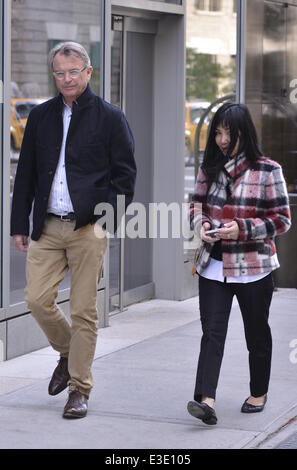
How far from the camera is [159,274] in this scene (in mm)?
10703

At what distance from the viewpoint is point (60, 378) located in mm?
6555

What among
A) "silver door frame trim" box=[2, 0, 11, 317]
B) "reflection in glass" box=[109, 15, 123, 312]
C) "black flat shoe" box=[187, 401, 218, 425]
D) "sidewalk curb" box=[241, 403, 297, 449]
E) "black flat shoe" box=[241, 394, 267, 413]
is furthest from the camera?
"reflection in glass" box=[109, 15, 123, 312]

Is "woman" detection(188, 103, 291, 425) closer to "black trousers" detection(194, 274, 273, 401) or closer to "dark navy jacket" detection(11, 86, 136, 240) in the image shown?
"black trousers" detection(194, 274, 273, 401)

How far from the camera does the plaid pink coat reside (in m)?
6.12

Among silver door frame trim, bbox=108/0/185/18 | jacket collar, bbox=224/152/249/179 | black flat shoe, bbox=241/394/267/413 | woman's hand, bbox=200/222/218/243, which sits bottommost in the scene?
black flat shoe, bbox=241/394/267/413

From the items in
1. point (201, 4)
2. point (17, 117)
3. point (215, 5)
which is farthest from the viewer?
point (215, 5)

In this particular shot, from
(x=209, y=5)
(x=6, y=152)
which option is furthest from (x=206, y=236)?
(x=209, y=5)

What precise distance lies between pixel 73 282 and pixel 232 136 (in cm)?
117

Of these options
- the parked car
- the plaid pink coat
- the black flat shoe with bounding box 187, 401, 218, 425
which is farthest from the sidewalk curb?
the parked car

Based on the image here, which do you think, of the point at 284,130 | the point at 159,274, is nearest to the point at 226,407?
the point at 159,274

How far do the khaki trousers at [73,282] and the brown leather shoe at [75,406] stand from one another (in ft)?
0.11

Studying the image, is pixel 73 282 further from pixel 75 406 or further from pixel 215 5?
pixel 215 5

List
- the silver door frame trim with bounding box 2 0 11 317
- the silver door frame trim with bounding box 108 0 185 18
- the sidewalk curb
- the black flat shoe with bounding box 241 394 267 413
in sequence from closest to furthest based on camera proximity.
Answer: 1. the sidewalk curb
2. the black flat shoe with bounding box 241 394 267 413
3. the silver door frame trim with bounding box 2 0 11 317
4. the silver door frame trim with bounding box 108 0 185 18

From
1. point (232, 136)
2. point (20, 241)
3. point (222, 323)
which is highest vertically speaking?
point (232, 136)
